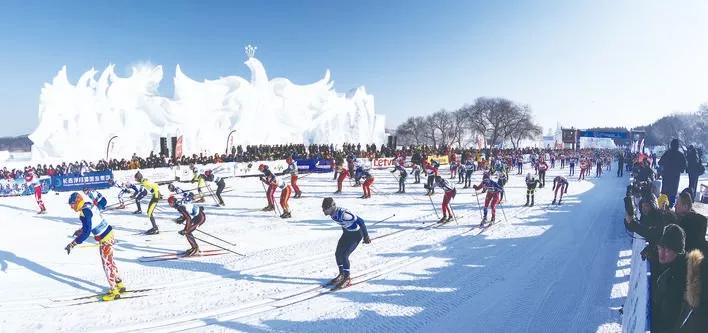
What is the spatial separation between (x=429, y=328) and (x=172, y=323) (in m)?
3.87

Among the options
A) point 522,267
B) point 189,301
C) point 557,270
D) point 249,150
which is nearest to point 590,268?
point 557,270

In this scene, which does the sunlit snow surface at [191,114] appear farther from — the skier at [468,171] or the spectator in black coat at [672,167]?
the spectator in black coat at [672,167]

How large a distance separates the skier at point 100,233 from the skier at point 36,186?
11.0 metres

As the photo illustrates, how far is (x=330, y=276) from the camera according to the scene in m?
8.56

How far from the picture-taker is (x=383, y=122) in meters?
86.4

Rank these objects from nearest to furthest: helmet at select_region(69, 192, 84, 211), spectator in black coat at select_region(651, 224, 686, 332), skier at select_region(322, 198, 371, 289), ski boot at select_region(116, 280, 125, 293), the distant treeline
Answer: spectator in black coat at select_region(651, 224, 686, 332)
helmet at select_region(69, 192, 84, 211)
ski boot at select_region(116, 280, 125, 293)
skier at select_region(322, 198, 371, 289)
the distant treeline

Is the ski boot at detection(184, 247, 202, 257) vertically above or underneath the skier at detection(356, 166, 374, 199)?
underneath

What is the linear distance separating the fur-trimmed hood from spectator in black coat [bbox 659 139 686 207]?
1068cm

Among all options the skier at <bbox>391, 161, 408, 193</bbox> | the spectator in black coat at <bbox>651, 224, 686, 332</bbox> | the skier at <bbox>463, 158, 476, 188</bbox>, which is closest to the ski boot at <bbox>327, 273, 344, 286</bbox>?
the spectator in black coat at <bbox>651, 224, 686, 332</bbox>

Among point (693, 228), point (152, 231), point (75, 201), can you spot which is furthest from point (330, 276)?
point (152, 231)

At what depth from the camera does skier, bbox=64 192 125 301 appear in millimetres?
7379

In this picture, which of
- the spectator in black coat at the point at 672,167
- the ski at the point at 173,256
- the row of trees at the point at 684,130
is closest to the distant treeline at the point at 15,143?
the ski at the point at 173,256

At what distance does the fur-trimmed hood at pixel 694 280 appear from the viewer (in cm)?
338

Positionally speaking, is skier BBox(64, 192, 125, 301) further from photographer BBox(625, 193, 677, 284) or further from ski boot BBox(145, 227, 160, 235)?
photographer BBox(625, 193, 677, 284)
